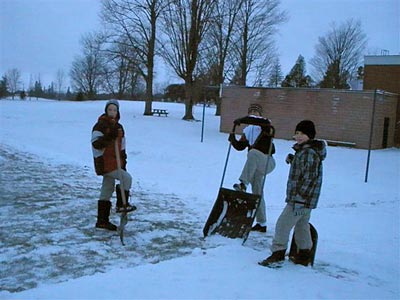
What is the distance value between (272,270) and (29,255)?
2768 millimetres

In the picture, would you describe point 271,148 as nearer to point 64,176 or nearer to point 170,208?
point 170,208

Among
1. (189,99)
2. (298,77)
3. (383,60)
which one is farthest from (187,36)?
(298,77)

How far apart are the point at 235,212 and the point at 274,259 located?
4.42 feet

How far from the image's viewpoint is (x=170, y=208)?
25.6 ft

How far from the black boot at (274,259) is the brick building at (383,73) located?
918 inches

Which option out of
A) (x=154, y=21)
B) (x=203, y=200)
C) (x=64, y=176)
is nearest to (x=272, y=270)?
(x=203, y=200)

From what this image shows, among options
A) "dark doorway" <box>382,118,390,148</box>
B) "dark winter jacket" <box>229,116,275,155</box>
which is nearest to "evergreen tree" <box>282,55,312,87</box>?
"dark doorway" <box>382,118,390,148</box>

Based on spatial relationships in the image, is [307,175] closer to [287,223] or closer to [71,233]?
[287,223]

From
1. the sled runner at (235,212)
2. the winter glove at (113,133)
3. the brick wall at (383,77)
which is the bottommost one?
the sled runner at (235,212)

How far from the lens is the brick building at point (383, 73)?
25.9 m

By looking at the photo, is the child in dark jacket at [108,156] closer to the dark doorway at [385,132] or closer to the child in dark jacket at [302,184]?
the child in dark jacket at [302,184]

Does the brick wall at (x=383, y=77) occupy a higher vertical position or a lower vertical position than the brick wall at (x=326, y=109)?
higher

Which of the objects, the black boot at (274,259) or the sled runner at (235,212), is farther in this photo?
the sled runner at (235,212)

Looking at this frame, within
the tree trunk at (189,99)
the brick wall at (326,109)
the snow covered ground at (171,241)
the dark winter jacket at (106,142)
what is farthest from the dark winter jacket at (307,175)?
the tree trunk at (189,99)
